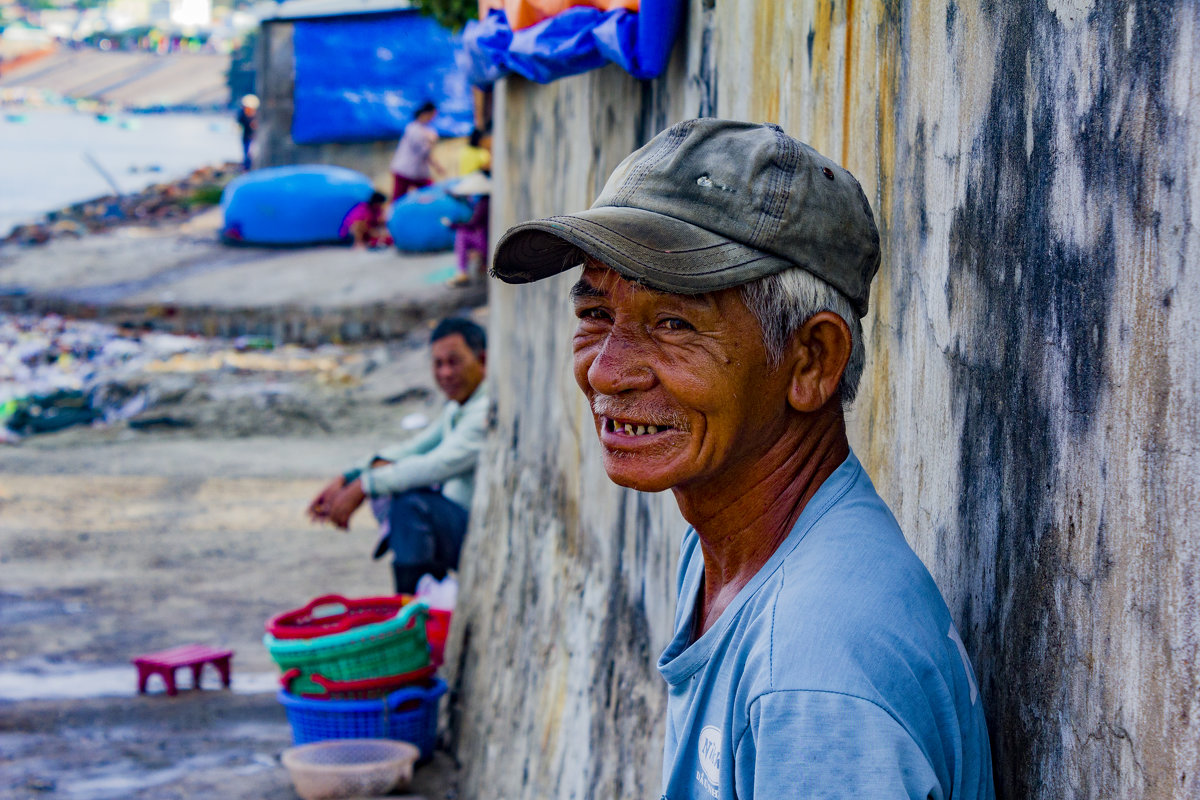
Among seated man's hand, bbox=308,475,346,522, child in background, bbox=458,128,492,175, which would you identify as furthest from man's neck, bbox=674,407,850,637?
child in background, bbox=458,128,492,175

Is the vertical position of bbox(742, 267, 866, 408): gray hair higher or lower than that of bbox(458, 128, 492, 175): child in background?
lower

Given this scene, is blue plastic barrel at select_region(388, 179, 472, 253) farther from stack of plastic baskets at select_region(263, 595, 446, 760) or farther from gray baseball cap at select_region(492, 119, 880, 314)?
gray baseball cap at select_region(492, 119, 880, 314)

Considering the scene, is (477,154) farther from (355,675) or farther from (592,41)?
(592,41)

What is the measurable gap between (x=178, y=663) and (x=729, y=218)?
482cm

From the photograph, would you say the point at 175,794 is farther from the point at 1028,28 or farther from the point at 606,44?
the point at 1028,28

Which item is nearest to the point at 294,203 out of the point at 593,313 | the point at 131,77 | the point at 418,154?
the point at 418,154

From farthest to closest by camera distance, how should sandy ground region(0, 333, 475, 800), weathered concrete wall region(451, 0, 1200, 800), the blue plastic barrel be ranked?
1. the blue plastic barrel
2. sandy ground region(0, 333, 475, 800)
3. weathered concrete wall region(451, 0, 1200, 800)

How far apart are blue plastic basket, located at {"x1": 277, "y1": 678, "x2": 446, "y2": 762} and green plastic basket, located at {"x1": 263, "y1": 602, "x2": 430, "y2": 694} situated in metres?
0.07

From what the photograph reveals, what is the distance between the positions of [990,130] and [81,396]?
11.7 meters

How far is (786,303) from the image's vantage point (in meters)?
1.37

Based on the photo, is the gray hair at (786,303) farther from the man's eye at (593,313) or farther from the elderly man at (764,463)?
the man's eye at (593,313)

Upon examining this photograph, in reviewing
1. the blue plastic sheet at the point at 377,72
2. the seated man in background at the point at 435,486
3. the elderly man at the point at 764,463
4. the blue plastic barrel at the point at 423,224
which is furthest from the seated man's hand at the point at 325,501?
the blue plastic sheet at the point at 377,72

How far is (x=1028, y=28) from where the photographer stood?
130 cm

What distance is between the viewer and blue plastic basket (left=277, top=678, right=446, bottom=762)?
4.53m
